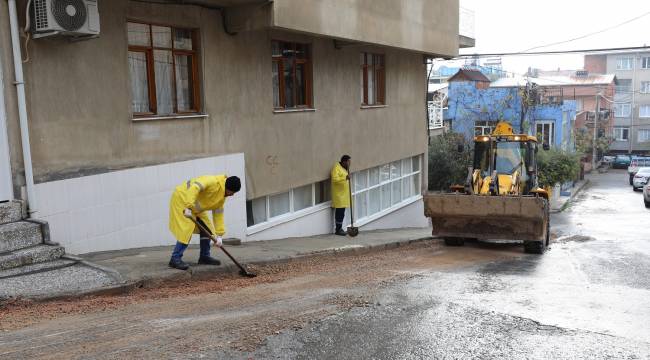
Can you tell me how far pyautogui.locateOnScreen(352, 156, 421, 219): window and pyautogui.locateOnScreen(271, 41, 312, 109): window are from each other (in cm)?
337

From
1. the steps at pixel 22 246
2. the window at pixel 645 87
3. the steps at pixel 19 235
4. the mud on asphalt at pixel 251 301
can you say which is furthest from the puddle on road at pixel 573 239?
the window at pixel 645 87

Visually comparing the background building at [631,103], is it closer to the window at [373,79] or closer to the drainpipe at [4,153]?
the window at [373,79]

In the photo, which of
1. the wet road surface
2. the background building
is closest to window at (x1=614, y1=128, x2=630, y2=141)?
the background building

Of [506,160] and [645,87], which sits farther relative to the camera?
[645,87]

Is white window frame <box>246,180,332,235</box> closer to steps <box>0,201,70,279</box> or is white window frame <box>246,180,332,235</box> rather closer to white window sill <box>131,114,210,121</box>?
white window sill <box>131,114,210,121</box>

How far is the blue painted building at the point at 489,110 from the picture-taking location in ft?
120

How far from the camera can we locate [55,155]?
7.98 meters

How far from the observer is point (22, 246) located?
7.35 meters

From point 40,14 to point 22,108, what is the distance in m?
1.16

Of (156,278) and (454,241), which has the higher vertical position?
(156,278)

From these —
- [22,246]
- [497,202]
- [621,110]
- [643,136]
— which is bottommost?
[643,136]

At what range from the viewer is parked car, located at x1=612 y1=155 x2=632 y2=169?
5941 cm

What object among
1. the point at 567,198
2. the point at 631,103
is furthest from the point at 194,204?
the point at 631,103

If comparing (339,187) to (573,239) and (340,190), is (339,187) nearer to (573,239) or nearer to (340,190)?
(340,190)
